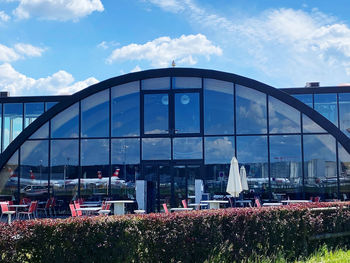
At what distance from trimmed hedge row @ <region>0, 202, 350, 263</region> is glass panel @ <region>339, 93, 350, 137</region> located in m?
14.7

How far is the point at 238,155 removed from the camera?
59.4 ft

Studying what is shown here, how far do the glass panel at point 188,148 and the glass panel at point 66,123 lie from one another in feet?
13.2

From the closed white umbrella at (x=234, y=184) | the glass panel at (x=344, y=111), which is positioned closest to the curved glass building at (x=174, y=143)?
the closed white umbrella at (x=234, y=184)

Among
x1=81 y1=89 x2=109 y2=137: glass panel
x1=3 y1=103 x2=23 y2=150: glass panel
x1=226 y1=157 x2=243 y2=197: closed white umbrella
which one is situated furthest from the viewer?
x1=3 y1=103 x2=23 y2=150: glass panel

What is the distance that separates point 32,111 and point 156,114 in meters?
7.92

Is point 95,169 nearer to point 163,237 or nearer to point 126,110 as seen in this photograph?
point 126,110

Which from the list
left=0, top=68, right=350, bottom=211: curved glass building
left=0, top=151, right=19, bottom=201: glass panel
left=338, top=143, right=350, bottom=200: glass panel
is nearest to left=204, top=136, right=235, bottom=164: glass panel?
left=0, top=68, right=350, bottom=211: curved glass building

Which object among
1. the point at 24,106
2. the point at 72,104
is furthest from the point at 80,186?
the point at 24,106

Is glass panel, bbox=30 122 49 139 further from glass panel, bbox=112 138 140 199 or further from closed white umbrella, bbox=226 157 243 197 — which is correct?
closed white umbrella, bbox=226 157 243 197

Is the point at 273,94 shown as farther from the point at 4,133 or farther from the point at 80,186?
the point at 4,133

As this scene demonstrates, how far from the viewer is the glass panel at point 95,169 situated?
18281 millimetres

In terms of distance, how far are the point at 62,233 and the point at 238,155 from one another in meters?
11.8

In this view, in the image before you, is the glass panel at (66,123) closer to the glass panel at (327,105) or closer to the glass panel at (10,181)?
the glass panel at (10,181)

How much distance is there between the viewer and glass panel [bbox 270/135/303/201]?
58.3 feet
